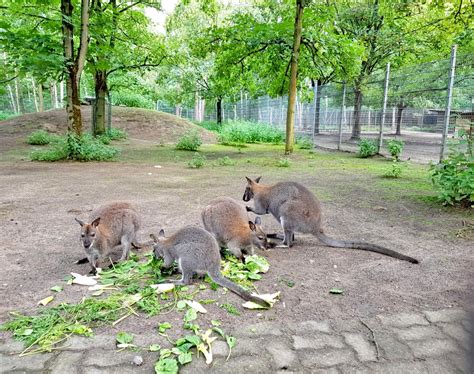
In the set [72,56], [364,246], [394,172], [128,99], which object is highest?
[72,56]

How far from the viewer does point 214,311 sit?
9.80ft

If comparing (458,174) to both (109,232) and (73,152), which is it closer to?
(109,232)

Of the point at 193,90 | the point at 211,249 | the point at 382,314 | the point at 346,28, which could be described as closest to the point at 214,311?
the point at 211,249

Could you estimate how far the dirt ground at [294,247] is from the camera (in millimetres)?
3180

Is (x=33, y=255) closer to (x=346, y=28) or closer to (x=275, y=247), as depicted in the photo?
(x=275, y=247)

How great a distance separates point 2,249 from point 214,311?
281 cm

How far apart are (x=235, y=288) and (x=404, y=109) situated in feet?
39.8

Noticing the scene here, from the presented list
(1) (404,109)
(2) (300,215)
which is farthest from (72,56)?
(1) (404,109)

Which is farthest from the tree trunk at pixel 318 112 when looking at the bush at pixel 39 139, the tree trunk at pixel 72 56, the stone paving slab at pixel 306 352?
the stone paving slab at pixel 306 352

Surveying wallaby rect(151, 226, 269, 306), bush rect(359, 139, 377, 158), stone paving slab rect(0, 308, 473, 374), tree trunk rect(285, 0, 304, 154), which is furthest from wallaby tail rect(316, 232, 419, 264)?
bush rect(359, 139, 377, 158)

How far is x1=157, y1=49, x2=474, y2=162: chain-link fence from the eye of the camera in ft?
34.0

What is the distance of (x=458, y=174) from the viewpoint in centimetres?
575

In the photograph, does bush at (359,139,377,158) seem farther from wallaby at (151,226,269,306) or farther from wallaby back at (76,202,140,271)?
wallaby at (151,226,269,306)

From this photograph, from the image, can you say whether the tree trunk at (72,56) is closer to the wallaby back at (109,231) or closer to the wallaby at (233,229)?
the wallaby back at (109,231)
